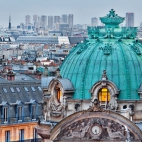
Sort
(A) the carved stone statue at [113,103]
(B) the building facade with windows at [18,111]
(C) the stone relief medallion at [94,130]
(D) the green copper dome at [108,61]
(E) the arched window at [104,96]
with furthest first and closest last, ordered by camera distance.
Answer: (B) the building facade with windows at [18,111]
(D) the green copper dome at [108,61]
(E) the arched window at [104,96]
(A) the carved stone statue at [113,103]
(C) the stone relief medallion at [94,130]

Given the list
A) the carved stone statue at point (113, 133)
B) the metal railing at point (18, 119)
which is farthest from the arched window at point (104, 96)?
the metal railing at point (18, 119)

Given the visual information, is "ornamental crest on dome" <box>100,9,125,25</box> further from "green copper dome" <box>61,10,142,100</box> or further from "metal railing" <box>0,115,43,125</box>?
"metal railing" <box>0,115,43,125</box>

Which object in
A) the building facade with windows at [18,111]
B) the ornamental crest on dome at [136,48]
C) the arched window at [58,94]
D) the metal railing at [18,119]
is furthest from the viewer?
the metal railing at [18,119]

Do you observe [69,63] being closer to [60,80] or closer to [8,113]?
[60,80]

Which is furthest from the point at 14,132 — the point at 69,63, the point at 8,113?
the point at 69,63

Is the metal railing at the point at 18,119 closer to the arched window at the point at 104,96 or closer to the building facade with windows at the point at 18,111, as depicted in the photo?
the building facade with windows at the point at 18,111

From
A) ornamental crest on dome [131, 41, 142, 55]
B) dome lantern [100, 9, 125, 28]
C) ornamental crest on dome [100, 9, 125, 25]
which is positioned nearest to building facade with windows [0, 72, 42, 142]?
dome lantern [100, 9, 125, 28]
